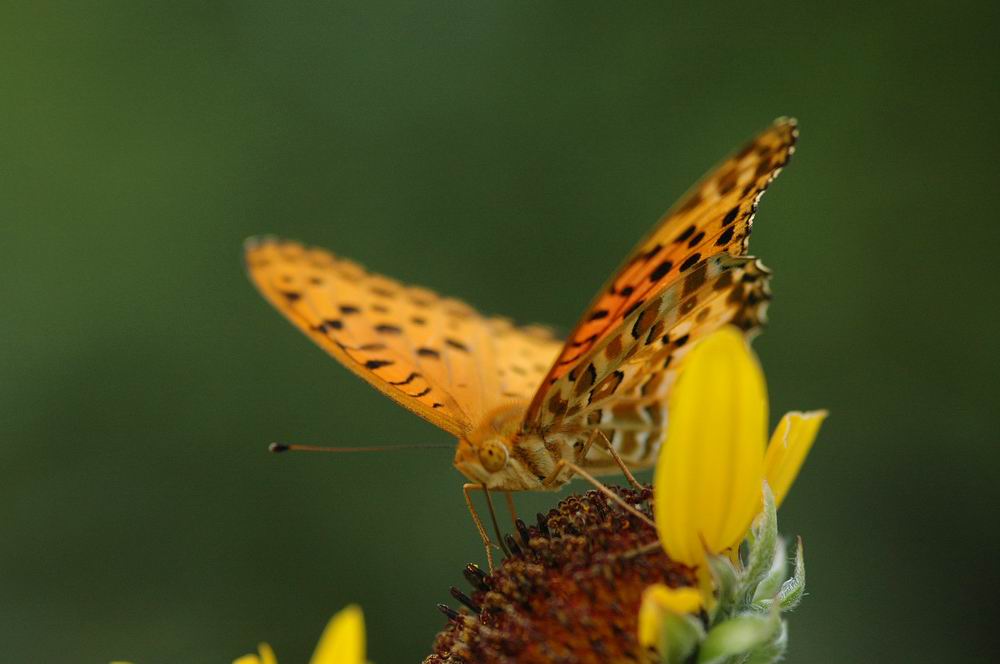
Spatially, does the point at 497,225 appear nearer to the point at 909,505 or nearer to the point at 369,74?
the point at 369,74

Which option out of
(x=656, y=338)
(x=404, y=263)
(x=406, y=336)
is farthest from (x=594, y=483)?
(x=404, y=263)

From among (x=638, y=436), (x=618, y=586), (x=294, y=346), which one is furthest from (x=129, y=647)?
(x=618, y=586)

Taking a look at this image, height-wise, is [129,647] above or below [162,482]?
below

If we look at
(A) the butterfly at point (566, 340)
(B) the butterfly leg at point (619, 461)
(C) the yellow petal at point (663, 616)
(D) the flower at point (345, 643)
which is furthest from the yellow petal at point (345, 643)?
(B) the butterfly leg at point (619, 461)

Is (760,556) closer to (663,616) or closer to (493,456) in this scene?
(663,616)

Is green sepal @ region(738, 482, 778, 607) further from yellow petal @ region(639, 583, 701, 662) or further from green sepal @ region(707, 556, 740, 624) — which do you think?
yellow petal @ region(639, 583, 701, 662)

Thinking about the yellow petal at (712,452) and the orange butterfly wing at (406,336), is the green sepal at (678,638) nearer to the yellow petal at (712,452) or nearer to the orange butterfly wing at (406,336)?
the yellow petal at (712,452)

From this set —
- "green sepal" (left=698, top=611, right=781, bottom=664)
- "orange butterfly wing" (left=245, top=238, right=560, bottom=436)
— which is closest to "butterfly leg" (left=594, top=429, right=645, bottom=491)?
"orange butterfly wing" (left=245, top=238, right=560, bottom=436)
